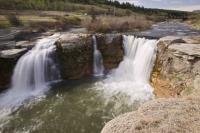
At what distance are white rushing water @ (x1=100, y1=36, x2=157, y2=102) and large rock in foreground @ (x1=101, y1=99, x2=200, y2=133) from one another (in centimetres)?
747

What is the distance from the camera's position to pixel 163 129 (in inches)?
244

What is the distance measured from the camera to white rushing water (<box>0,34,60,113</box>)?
16703 millimetres

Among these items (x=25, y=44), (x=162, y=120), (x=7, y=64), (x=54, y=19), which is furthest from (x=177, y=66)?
(x=54, y=19)

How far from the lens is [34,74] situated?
Answer: 1803 centimetres

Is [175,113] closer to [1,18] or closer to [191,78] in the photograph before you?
[191,78]

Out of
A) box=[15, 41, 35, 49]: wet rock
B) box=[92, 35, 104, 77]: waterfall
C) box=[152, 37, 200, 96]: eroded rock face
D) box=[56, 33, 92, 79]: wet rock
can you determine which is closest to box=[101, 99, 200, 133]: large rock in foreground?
box=[152, 37, 200, 96]: eroded rock face

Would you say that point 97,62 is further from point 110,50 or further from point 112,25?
point 112,25

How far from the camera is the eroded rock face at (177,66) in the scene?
13305 millimetres

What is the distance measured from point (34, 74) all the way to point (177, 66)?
1013cm

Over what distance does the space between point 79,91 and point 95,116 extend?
3915 millimetres

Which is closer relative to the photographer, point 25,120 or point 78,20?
point 25,120

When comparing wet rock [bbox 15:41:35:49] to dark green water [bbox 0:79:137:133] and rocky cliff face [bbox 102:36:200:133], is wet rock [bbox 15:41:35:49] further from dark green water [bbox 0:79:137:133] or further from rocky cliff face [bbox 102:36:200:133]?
rocky cliff face [bbox 102:36:200:133]

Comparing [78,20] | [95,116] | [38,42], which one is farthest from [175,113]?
[78,20]

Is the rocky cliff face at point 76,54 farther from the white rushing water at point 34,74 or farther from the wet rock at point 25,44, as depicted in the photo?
the white rushing water at point 34,74
